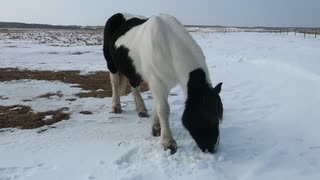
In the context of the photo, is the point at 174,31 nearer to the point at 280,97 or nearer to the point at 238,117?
the point at 238,117

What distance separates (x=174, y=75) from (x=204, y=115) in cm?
69

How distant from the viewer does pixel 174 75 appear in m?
4.39

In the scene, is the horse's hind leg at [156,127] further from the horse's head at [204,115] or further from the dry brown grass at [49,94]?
the dry brown grass at [49,94]

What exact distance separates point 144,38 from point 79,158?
1.79 meters

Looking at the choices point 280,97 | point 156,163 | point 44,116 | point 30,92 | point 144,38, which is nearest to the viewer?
point 156,163

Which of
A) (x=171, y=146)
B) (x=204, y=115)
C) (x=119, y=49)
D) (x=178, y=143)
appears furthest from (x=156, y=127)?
(x=119, y=49)

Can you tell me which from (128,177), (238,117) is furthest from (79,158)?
(238,117)

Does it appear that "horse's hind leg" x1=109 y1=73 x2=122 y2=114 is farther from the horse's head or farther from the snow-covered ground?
the horse's head

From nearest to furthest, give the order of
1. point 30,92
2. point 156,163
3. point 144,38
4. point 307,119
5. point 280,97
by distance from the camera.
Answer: point 156,163 → point 144,38 → point 307,119 → point 280,97 → point 30,92

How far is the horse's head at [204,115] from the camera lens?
4.02 meters

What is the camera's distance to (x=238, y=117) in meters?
5.70

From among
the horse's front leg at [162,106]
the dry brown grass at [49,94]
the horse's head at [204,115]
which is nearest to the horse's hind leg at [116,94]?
the dry brown grass at [49,94]

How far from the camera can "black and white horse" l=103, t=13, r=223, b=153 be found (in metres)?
4.06

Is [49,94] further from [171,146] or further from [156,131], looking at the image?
[171,146]
